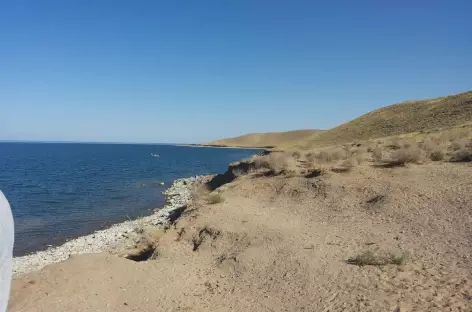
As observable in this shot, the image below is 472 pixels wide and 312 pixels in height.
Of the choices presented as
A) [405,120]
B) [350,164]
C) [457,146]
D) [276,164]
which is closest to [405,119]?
[405,120]

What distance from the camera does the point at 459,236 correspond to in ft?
31.1

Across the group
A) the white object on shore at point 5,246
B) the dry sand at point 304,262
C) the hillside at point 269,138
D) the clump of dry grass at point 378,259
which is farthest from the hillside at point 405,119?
the hillside at point 269,138

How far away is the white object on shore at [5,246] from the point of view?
198 cm

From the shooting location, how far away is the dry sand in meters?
7.56

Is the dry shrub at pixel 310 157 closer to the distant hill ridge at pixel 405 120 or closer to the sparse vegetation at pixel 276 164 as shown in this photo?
the sparse vegetation at pixel 276 164

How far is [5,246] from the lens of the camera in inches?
79.3

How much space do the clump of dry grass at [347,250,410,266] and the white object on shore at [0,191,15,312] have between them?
321 inches

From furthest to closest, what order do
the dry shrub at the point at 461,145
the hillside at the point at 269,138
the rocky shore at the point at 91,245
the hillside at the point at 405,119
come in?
the hillside at the point at 269,138
the hillside at the point at 405,119
the dry shrub at the point at 461,145
the rocky shore at the point at 91,245

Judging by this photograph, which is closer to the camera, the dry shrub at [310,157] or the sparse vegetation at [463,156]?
the sparse vegetation at [463,156]

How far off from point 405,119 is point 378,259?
45222 mm

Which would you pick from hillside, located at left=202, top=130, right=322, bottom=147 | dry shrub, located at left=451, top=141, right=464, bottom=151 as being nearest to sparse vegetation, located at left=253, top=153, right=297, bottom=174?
dry shrub, located at left=451, top=141, right=464, bottom=151

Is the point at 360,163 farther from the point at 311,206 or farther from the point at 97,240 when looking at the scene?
the point at 97,240

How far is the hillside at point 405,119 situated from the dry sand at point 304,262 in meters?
26.6

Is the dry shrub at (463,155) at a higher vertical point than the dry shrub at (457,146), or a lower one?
lower
